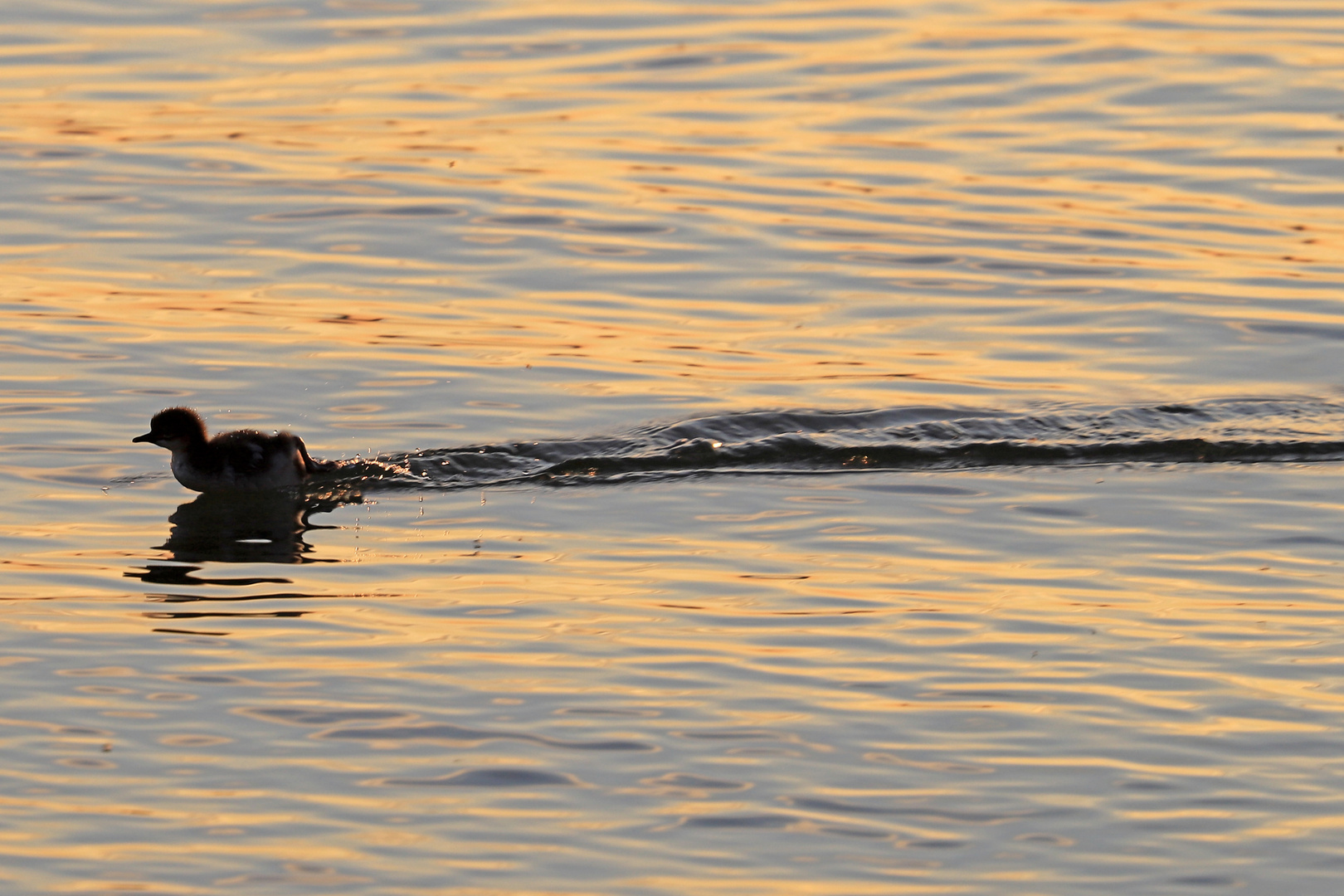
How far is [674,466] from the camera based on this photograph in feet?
40.8

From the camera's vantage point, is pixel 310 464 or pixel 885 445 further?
pixel 885 445

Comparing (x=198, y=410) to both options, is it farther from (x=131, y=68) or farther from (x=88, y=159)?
(x=131, y=68)

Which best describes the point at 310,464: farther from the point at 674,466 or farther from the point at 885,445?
the point at 885,445

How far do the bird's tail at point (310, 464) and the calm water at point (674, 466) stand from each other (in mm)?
145

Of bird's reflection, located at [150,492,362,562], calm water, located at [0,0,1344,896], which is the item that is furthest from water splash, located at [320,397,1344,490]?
bird's reflection, located at [150,492,362,562]

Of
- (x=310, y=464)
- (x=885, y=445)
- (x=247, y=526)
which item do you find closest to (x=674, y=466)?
(x=885, y=445)

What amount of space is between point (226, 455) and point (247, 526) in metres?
0.48

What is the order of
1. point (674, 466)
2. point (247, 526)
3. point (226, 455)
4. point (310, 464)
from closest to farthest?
point (247, 526) → point (226, 455) → point (310, 464) → point (674, 466)

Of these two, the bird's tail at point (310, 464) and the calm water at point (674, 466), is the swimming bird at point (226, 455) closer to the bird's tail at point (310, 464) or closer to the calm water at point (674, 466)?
the bird's tail at point (310, 464)

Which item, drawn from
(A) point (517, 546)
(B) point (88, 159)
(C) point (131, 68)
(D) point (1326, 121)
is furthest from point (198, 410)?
(D) point (1326, 121)

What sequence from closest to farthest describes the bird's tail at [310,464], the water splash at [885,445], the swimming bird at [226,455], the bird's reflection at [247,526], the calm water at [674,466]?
the calm water at [674,466] → the bird's reflection at [247,526] → the swimming bird at [226,455] → the bird's tail at [310,464] → the water splash at [885,445]

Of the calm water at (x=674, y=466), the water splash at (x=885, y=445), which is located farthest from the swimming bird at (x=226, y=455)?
the water splash at (x=885, y=445)

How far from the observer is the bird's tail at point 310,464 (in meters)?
12.2

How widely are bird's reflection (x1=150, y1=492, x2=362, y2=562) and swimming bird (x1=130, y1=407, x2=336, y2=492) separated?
0.10 metres
